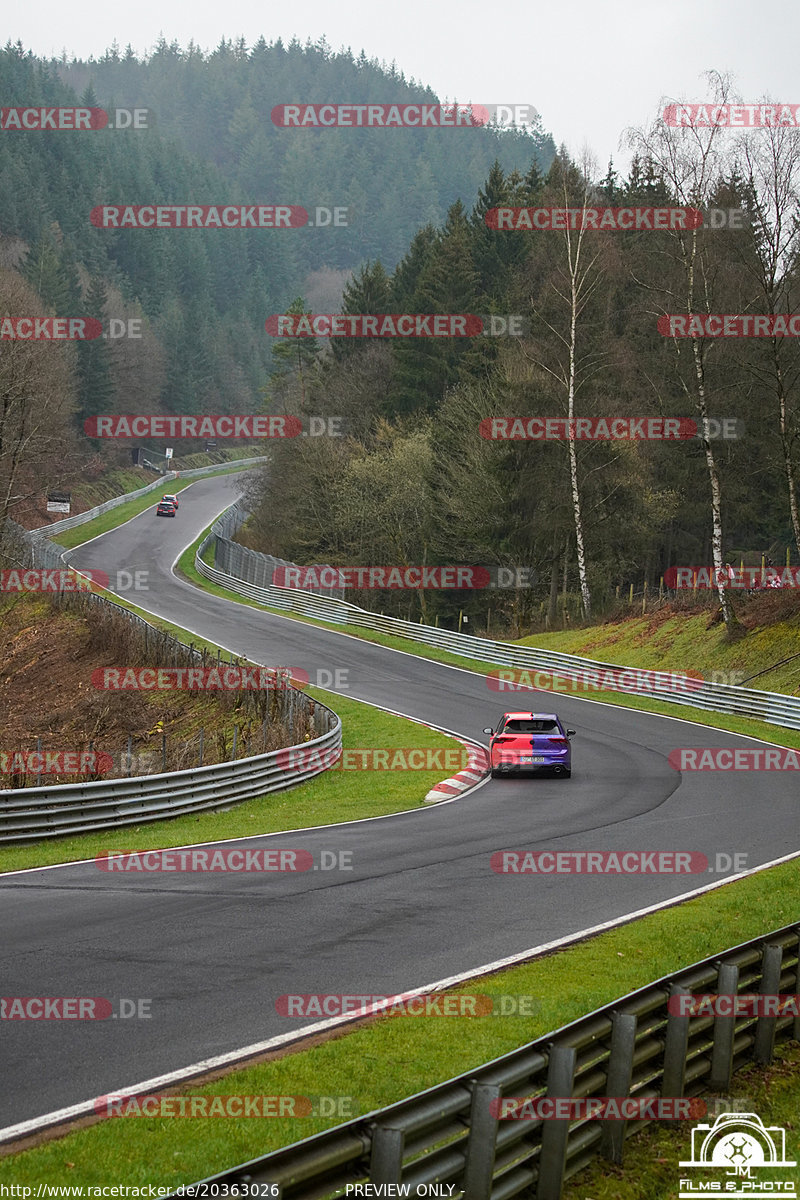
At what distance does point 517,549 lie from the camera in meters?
49.9

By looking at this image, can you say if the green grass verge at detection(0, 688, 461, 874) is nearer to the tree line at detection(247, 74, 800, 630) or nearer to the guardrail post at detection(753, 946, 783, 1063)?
the guardrail post at detection(753, 946, 783, 1063)

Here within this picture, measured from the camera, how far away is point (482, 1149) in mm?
5551

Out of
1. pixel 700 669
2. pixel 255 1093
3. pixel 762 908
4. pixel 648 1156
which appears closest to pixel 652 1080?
pixel 648 1156

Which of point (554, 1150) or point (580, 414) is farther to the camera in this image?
point (580, 414)

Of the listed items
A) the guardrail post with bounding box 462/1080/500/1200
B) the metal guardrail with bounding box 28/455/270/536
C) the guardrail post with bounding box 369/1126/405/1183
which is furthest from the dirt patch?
the metal guardrail with bounding box 28/455/270/536

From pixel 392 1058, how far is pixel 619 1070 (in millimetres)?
1622

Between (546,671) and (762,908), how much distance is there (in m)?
27.7

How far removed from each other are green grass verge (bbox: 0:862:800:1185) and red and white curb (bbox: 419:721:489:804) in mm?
9192

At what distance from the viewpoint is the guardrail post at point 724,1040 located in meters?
7.82

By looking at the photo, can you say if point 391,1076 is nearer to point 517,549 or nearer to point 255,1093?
point 255,1093

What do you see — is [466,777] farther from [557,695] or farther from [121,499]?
[121,499]

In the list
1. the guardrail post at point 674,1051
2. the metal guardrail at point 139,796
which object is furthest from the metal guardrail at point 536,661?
the guardrail post at point 674,1051

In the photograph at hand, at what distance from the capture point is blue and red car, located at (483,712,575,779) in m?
22.8

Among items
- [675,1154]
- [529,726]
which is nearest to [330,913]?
[675,1154]
